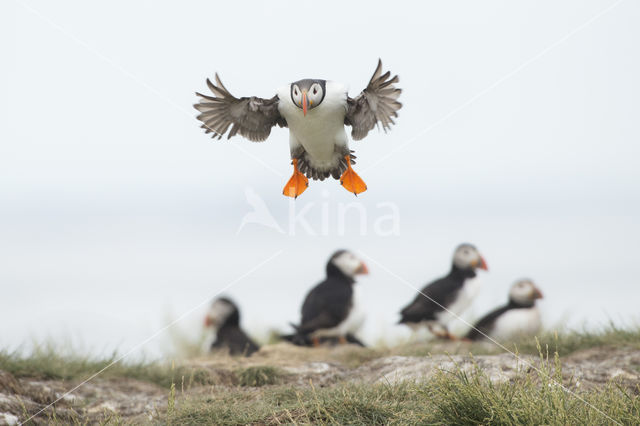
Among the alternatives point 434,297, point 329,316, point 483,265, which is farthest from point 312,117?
point 483,265

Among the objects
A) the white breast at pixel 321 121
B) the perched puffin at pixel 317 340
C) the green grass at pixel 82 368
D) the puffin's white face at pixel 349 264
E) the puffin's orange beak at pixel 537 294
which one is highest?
the white breast at pixel 321 121

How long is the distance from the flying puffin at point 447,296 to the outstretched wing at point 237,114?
5483 mm

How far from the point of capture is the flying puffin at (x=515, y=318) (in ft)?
31.8

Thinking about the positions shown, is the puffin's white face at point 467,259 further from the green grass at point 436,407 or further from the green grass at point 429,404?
the green grass at point 436,407

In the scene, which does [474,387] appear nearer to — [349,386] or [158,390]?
[349,386]

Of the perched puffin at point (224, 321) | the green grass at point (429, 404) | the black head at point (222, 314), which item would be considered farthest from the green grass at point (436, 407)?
the black head at point (222, 314)

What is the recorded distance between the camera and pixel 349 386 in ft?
16.5

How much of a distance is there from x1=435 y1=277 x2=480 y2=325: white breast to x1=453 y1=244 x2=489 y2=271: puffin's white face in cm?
22

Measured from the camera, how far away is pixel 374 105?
4.58 meters

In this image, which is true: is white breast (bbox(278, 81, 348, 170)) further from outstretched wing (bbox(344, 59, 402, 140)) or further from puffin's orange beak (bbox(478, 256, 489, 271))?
puffin's orange beak (bbox(478, 256, 489, 271))

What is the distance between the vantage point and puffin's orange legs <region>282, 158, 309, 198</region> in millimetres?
4898

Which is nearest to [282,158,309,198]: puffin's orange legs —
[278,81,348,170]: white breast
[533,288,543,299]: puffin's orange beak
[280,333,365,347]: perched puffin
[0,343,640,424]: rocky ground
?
[278,81,348,170]: white breast

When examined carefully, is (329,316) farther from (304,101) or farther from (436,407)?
(304,101)

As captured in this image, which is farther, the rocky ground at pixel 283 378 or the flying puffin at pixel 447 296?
the flying puffin at pixel 447 296
